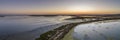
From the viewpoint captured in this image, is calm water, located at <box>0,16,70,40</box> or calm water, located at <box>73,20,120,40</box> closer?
calm water, located at <box>73,20,120,40</box>

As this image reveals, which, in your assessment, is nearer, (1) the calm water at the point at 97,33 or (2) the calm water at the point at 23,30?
(1) the calm water at the point at 97,33

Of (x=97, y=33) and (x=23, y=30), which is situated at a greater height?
(x=97, y=33)

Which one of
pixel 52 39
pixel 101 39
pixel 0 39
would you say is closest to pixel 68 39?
pixel 52 39

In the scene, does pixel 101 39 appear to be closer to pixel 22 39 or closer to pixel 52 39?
pixel 52 39

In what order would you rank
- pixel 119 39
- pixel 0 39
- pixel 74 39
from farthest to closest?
pixel 0 39 < pixel 74 39 < pixel 119 39

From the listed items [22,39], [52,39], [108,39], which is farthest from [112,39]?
[22,39]

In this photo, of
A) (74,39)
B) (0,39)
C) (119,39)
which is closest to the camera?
(119,39)

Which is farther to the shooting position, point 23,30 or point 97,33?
point 23,30

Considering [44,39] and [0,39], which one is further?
[0,39]

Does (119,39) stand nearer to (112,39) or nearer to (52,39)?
(112,39)
